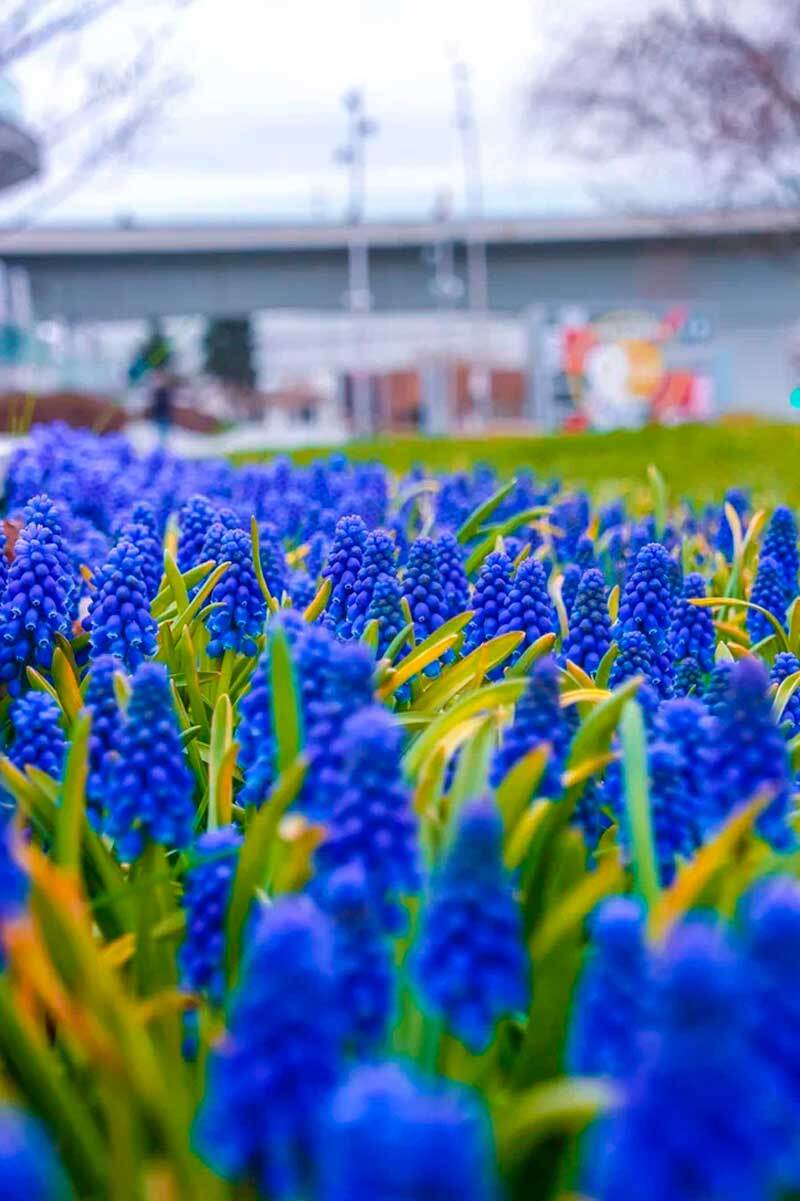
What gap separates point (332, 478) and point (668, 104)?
15.2m

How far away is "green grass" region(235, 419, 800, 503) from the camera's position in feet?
36.2

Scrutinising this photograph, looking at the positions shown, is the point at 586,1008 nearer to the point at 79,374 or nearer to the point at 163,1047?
the point at 163,1047

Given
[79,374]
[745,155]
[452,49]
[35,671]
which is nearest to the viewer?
[35,671]

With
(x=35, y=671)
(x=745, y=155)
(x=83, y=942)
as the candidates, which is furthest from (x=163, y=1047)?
(x=745, y=155)

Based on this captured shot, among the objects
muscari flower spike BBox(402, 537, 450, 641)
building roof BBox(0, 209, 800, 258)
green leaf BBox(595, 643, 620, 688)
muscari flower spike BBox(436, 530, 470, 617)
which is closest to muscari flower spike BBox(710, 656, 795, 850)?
green leaf BBox(595, 643, 620, 688)

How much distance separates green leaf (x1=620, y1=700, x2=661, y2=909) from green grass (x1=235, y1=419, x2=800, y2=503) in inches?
333

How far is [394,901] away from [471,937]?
216mm

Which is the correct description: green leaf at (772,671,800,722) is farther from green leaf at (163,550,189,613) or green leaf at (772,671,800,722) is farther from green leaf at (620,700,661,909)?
green leaf at (163,550,189,613)

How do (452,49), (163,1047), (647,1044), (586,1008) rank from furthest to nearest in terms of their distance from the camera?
(452,49) < (163,1047) < (586,1008) < (647,1044)

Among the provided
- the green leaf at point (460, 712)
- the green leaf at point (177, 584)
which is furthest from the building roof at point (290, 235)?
the green leaf at point (460, 712)

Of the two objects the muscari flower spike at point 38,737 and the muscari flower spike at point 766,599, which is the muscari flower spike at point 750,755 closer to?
the muscari flower spike at point 38,737

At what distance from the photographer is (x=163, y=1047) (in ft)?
4.21

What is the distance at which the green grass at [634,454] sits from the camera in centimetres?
1105

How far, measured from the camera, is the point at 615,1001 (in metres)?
1.03
